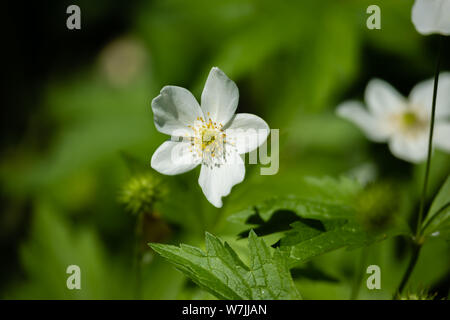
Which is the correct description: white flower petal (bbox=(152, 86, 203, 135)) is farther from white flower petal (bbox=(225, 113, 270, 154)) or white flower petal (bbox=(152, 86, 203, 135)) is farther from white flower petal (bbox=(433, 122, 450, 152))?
white flower petal (bbox=(433, 122, 450, 152))

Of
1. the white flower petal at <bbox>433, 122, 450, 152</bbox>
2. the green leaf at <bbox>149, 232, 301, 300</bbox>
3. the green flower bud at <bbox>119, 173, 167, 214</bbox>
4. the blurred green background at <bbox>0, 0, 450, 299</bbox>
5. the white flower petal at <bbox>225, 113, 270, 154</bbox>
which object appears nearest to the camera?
the green leaf at <bbox>149, 232, 301, 300</bbox>

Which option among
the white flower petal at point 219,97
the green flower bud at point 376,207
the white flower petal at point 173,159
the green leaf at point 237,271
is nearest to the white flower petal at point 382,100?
the green flower bud at point 376,207

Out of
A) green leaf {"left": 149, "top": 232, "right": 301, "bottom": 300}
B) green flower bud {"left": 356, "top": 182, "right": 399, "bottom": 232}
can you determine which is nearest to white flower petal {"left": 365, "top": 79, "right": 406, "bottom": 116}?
green flower bud {"left": 356, "top": 182, "right": 399, "bottom": 232}

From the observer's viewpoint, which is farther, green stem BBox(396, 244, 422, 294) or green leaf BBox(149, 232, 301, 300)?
green stem BBox(396, 244, 422, 294)

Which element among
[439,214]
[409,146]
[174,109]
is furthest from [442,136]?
[174,109]

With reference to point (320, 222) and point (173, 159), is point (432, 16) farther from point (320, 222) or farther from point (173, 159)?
point (173, 159)

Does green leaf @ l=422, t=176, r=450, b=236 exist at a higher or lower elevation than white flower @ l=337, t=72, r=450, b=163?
lower

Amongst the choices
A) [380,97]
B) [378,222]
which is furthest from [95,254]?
[380,97]
